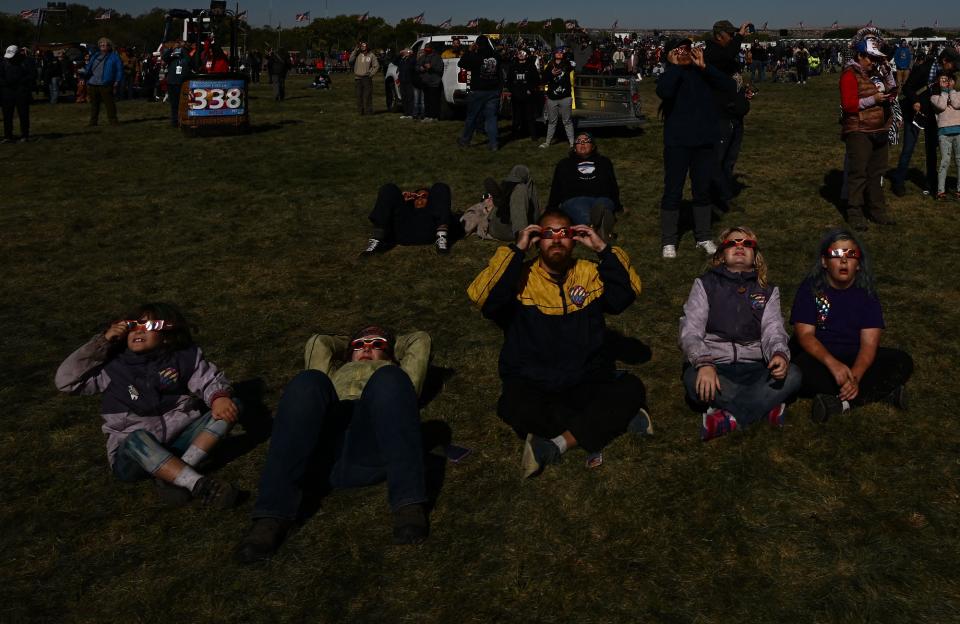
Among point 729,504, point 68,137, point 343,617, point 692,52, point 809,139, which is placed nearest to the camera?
point 343,617

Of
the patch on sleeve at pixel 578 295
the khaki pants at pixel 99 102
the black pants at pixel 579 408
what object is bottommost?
the black pants at pixel 579 408

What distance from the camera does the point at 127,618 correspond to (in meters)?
3.44

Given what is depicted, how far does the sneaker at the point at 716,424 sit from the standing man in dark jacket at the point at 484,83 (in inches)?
444

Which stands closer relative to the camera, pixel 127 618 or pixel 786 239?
pixel 127 618

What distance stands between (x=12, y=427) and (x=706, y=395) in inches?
185

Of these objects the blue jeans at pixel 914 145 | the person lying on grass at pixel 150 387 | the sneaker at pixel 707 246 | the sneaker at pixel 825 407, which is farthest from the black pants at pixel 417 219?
the blue jeans at pixel 914 145

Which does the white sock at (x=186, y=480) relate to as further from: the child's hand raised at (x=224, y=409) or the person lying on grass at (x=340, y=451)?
the person lying on grass at (x=340, y=451)

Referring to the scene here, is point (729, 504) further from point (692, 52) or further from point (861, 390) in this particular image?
point (692, 52)

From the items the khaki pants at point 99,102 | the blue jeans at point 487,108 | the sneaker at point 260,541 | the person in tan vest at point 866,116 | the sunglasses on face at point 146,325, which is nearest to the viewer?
the sneaker at point 260,541

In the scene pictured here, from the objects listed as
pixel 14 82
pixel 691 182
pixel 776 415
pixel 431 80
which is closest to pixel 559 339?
pixel 776 415

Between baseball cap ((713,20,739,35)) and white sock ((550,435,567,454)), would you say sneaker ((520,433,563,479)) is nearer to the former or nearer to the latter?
white sock ((550,435,567,454))

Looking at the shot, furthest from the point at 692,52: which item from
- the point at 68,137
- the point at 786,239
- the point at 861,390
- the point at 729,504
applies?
the point at 68,137

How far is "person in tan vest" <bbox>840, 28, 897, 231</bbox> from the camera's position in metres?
8.95

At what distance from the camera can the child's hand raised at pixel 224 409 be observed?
14.2ft
